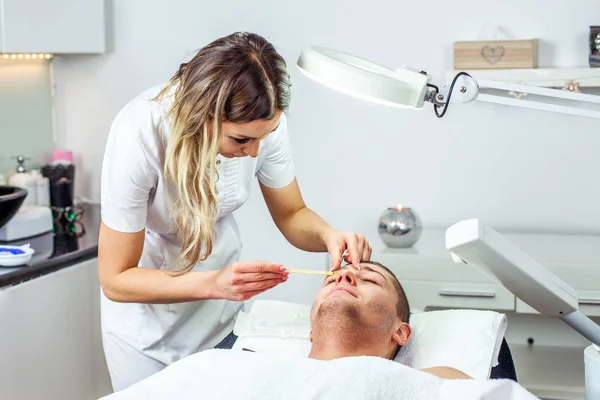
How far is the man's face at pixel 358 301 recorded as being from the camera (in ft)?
6.32

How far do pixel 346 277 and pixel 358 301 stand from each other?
7 centimetres

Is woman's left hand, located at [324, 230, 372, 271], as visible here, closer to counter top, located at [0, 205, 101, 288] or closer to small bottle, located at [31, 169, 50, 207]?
counter top, located at [0, 205, 101, 288]

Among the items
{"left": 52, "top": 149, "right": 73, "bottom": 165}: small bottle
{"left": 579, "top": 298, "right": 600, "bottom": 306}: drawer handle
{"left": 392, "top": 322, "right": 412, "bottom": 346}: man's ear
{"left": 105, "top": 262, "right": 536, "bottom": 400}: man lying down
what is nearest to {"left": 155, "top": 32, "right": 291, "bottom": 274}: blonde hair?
{"left": 105, "top": 262, "right": 536, "bottom": 400}: man lying down

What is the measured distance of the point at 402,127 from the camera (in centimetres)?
298

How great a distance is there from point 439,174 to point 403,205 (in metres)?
0.17

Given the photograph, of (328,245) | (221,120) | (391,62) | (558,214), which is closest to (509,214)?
(558,214)

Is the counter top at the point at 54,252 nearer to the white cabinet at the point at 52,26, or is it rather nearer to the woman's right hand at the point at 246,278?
the white cabinet at the point at 52,26

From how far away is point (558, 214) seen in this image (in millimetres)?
2922

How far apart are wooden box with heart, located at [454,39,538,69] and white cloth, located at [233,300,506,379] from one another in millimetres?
981

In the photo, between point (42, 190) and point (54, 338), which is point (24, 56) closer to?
point (42, 190)

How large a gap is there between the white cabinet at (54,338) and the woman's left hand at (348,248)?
102 cm

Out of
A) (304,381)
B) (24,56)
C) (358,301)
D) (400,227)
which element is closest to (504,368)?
(358,301)


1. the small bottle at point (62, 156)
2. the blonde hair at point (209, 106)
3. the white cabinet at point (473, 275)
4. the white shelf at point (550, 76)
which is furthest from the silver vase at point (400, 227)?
the small bottle at point (62, 156)

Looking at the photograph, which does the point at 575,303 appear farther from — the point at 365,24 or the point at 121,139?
the point at 365,24
